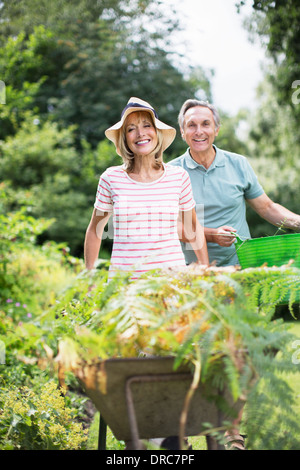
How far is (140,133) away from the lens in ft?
8.38

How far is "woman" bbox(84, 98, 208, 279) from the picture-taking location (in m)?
2.36

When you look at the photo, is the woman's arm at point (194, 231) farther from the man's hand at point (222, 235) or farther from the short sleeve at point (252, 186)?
the short sleeve at point (252, 186)

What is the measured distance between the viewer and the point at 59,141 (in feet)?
41.3

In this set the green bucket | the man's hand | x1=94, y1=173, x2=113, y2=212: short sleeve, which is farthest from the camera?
the man's hand

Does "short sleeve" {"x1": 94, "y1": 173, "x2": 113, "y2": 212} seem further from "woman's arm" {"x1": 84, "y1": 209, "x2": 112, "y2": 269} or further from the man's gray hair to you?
the man's gray hair

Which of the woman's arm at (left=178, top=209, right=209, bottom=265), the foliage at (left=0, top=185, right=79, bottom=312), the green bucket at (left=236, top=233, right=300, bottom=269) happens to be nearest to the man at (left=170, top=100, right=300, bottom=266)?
A: the woman's arm at (left=178, top=209, right=209, bottom=265)

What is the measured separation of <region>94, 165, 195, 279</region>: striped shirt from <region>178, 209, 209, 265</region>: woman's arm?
0.56 ft

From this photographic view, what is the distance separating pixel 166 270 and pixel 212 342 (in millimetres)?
432

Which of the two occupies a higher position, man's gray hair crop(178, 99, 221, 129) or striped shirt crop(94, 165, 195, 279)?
man's gray hair crop(178, 99, 221, 129)

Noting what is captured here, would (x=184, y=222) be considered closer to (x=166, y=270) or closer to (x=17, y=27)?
(x=166, y=270)

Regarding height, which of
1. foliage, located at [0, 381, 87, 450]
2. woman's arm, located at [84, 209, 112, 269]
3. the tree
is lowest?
foliage, located at [0, 381, 87, 450]

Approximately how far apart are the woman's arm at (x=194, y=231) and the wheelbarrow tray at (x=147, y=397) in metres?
1.13

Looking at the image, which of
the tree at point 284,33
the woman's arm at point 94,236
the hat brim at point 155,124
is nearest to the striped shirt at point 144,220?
the woman's arm at point 94,236

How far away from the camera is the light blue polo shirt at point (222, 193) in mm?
3123
